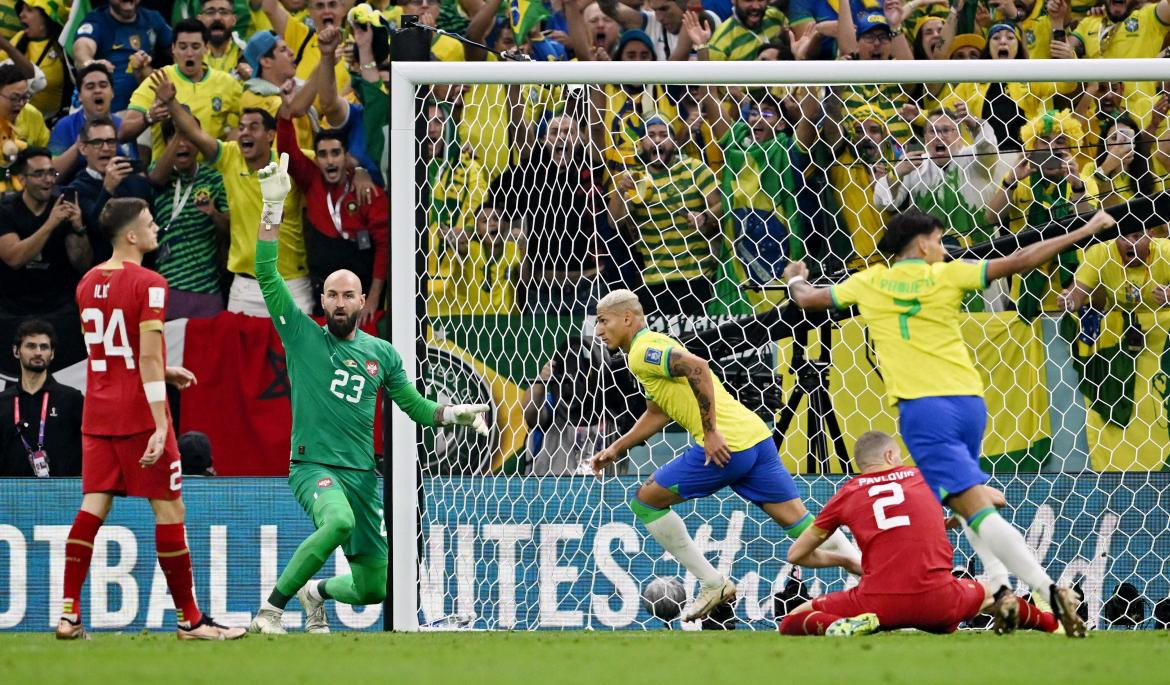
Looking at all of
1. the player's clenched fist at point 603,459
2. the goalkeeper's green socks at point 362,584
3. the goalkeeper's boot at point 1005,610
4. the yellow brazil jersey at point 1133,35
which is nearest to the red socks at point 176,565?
the goalkeeper's green socks at point 362,584

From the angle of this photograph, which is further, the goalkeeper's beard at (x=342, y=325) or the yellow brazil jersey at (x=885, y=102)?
the yellow brazil jersey at (x=885, y=102)

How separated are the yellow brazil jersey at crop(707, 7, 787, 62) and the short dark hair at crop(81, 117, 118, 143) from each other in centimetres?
437

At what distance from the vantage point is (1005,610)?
6.55m

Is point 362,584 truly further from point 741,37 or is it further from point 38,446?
point 741,37

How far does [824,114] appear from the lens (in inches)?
384

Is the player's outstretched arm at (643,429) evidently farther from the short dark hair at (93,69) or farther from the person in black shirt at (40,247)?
the short dark hair at (93,69)

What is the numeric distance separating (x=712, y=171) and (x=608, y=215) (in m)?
0.74

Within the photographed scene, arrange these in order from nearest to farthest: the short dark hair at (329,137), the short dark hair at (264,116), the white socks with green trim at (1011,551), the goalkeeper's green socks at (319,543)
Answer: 1. the white socks with green trim at (1011,551)
2. the goalkeeper's green socks at (319,543)
3. the short dark hair at (329,137)
4. the short dark hair at (264,116)

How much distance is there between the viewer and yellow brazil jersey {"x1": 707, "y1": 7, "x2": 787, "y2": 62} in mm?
11415

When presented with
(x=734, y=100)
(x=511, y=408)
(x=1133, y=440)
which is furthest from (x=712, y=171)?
(x=1133, y=440)

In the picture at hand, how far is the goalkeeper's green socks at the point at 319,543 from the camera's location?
7.15 metres

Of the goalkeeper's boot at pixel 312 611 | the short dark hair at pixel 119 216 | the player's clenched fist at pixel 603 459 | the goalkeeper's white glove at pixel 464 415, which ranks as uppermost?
the short dark hair at pixel 119 216

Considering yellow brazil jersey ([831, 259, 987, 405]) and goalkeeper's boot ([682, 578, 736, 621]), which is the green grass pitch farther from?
yellow brazil jersey ([831, 259, 987, 405])

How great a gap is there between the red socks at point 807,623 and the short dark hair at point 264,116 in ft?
18.3
